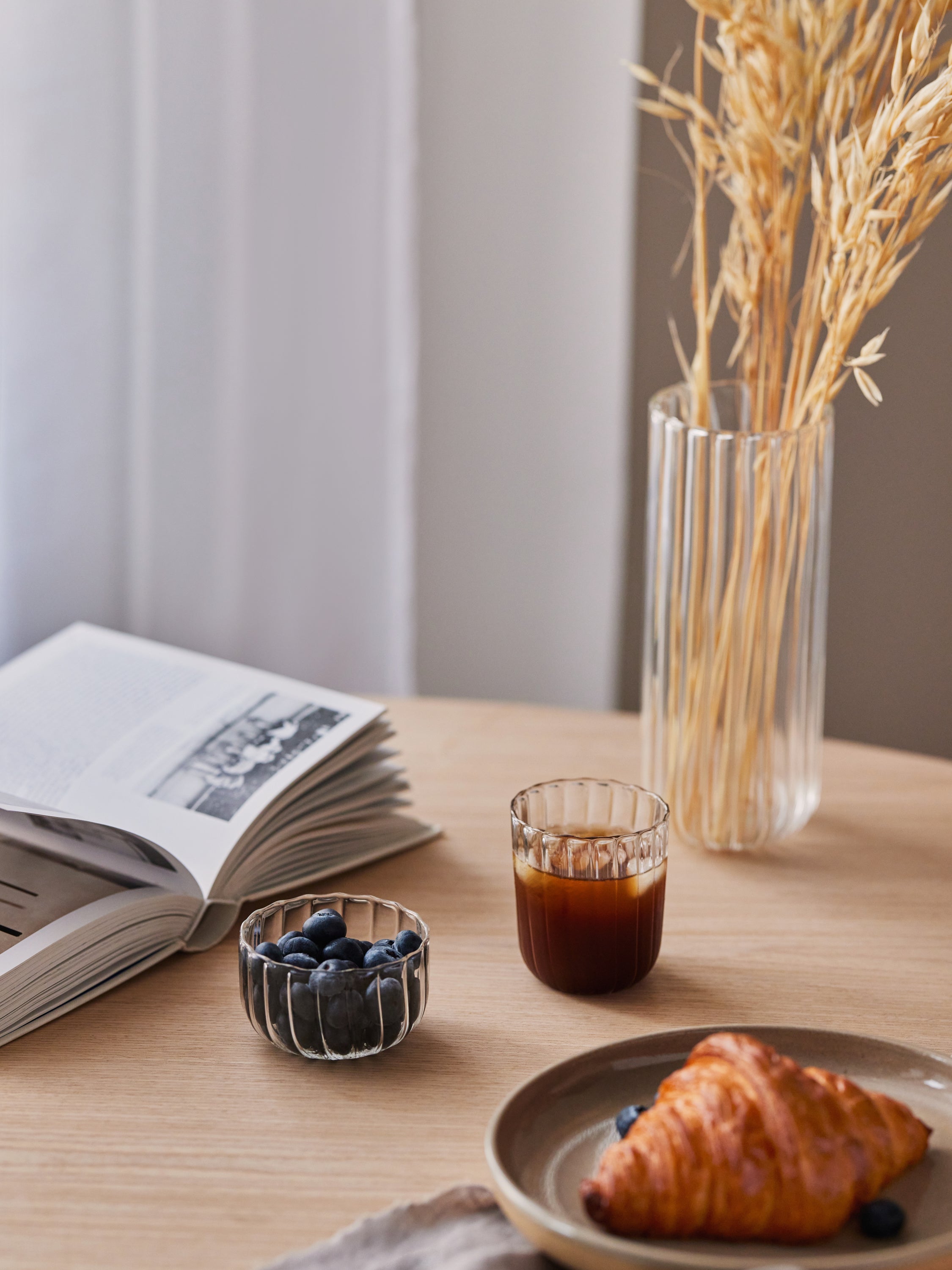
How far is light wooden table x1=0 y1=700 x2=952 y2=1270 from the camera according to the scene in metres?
0.65

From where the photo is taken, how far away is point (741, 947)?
90 cm

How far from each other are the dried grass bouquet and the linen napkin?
53 cm

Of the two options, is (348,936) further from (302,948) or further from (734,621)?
(734,621)

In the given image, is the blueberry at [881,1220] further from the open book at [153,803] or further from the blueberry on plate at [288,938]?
the open book at [153,803]

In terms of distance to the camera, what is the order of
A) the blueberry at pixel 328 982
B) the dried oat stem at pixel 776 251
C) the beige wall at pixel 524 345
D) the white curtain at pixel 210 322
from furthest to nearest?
1. the beige wall at pixel 524 345
2. the white curtain at pixel 210 322
3. the dried oat stem at pixel 776 251
4. the blueberry at pixel 328 982

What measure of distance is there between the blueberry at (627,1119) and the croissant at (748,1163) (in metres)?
0.04

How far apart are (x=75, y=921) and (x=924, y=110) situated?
0.71 meters

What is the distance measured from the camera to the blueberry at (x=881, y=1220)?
59cm

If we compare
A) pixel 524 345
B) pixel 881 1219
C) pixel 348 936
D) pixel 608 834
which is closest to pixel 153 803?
pixel 348 936

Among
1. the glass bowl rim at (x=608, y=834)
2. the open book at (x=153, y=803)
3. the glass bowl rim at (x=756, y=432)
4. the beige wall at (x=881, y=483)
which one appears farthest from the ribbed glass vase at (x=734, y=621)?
the beige wall at (x=881, y=483)

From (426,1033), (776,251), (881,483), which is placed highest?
(776,251)

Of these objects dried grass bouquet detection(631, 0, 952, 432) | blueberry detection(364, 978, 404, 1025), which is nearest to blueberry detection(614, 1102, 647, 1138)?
blueberry detection(364, 978, 404, 1025)

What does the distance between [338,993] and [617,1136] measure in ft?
0.56

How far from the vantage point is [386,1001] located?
75 cm
